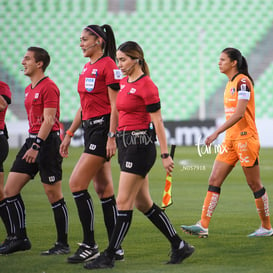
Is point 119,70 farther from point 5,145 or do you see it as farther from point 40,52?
point 5,145

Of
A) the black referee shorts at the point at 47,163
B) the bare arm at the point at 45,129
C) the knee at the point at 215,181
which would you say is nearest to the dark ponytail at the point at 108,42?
the bare arm at the point at 45,129

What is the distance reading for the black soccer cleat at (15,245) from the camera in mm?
6492

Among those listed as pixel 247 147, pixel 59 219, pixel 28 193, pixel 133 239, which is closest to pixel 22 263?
pixel 59 219

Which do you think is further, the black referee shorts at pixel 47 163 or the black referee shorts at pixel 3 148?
the black referee shorts at pixel 3 148

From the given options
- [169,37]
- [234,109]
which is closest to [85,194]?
[234,109]

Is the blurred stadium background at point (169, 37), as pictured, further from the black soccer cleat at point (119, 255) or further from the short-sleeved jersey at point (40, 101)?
the black soccer cleat at point (119, 255)

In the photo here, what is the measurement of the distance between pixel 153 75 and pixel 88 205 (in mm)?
23546

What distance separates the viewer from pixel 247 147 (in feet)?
24.5

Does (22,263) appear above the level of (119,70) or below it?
below

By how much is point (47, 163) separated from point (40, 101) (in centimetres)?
58

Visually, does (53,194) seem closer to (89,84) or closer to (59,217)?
(59,217)

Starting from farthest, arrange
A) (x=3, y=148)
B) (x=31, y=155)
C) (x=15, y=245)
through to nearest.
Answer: (x=3, y=148) → (x=15, y=245) → (x=31, y=155)

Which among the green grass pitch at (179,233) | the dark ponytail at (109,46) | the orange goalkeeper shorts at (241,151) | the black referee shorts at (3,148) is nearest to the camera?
the green grass pitch at (179,233)

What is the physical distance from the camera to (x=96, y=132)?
244 inches
